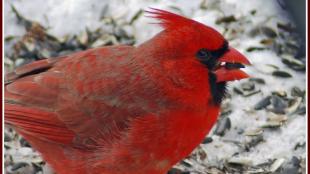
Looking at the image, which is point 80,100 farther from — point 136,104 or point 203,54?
point 203,54

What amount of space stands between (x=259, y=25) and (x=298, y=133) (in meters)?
0.88

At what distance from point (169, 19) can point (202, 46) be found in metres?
0.18

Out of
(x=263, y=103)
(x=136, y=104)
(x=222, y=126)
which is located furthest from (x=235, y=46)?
(x=136, y=104)

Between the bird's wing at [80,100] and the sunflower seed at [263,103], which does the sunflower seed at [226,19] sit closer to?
the sunflower seed at [263,103]

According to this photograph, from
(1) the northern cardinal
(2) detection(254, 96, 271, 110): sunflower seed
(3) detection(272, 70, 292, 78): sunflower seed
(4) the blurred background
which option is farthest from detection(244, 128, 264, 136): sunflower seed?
(1) the northern cardinal

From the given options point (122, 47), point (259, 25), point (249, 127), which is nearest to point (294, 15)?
point (259, 25)

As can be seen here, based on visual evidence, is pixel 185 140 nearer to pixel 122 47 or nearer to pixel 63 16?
pixel 122 47

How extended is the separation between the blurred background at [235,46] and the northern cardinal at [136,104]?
43cm

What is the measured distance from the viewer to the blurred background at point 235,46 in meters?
3.64

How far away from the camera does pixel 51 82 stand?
3.29 metres

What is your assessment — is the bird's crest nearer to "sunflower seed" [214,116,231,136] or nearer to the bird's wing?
the bird's wing

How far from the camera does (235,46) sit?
425cm

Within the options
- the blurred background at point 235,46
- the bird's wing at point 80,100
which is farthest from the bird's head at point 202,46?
the blurred background at point 235,46

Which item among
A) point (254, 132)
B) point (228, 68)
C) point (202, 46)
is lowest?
point (254, 132)
